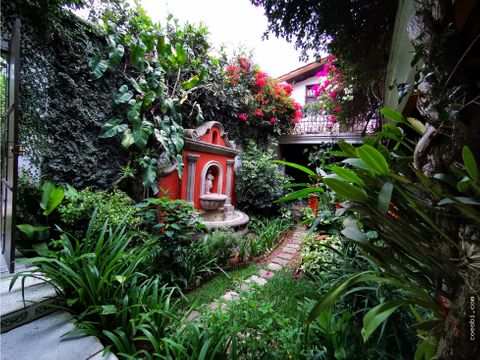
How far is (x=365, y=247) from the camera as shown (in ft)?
2.56

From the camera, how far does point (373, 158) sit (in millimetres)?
664

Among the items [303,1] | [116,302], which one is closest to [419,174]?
[303,1]

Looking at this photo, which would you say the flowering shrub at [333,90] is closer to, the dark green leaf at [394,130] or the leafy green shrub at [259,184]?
the leafy green shrub at [259,184]

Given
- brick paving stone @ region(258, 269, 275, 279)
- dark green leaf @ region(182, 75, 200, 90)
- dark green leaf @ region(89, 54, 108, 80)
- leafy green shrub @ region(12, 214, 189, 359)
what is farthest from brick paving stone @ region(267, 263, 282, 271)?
dark green leaf @ region(89, 54, 108, 80)

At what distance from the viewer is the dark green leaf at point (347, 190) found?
0.70 m

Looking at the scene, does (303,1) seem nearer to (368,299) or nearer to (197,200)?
(368,299)

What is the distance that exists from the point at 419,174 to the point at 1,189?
11.4 ft

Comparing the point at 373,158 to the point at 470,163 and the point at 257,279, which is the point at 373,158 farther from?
the point at 257,279

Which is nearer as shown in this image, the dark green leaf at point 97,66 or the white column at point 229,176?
the dark green leaf at point 97,66

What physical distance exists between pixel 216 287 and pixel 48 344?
1.61m

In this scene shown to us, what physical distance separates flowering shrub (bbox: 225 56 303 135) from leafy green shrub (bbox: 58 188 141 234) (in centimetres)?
392

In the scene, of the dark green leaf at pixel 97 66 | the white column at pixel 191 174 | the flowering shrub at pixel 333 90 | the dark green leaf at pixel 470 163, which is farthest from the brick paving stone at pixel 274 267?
the dark green leaf at pixel 97 66

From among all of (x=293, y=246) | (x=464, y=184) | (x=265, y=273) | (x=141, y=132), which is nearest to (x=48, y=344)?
(x=464, y=184)

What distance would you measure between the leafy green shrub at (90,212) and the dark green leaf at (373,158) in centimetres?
231
